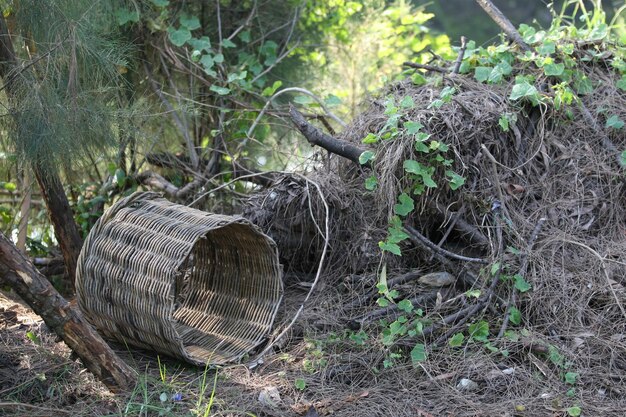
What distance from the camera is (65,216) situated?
3.33m

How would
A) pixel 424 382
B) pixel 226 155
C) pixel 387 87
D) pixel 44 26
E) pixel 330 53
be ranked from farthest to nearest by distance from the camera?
pixel 330 53 < pixel 226 155 < pixel 387 87 < pixel 44 26 < pixel 424 382

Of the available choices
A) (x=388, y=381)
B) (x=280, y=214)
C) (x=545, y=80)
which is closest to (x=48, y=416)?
(x=388, y=381)

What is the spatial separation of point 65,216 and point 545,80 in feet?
6.94

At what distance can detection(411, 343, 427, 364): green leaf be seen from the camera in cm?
260

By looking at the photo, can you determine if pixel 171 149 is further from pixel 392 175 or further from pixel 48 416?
pixel 48 416

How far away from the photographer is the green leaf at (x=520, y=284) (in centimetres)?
269

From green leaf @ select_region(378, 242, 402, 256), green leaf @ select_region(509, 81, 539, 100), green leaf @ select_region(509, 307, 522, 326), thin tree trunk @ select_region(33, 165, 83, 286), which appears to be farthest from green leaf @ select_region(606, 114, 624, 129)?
thin tree trunk @ select_region(33, 165, 83, 286)

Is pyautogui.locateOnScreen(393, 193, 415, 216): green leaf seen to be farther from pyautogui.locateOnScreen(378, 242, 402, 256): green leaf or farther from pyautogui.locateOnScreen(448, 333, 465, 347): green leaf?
pyautogui.locateOnScreen(448, 333, 465, 347): green leaf

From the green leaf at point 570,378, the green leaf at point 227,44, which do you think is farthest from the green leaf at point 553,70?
the green leaf at point 227,44

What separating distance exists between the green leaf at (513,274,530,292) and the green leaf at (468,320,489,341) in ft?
0.56

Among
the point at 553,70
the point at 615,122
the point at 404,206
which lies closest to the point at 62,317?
the point at 404,206

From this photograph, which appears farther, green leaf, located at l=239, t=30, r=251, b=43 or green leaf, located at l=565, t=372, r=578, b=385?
green leaf, located at l=239, t=30, r=251, b=43

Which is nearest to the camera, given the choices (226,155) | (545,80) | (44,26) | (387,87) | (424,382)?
(424,382)

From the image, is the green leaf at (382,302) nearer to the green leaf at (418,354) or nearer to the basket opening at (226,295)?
the green leaf at (418,354)
